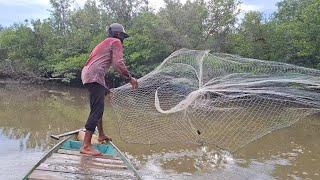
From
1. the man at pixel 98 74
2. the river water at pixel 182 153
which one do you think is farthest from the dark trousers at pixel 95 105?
the river water at pixel 182 153

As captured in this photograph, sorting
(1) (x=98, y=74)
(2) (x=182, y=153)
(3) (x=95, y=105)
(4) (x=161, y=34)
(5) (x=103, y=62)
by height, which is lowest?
(2) (x=182, y=153)

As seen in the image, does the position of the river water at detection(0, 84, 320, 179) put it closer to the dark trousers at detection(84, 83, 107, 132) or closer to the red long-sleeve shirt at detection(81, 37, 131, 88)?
the dark trousers at detection(84, 83, 107, 132)

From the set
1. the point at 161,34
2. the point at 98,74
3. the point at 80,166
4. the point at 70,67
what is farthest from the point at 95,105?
the point at 70,67

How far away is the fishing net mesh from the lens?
25.3 ft

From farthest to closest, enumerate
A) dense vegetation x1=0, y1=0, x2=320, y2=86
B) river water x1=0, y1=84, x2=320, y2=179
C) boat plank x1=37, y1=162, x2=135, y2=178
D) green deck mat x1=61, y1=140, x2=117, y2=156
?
dense vegetation x1=0, y1=0, x2=320, y2=86 < river water x1=0, y1=84, x2=320, y2=179 < green deck mat x1=61, y1=140, x2=117, y2=156 < boat plank x1=37, y1=162, x2=135, y2=178

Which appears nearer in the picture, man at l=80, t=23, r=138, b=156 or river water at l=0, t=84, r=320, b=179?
man at l=80, t=23, r=138, b=156

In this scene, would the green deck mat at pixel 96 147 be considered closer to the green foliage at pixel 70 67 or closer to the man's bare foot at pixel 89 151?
the man's bare foot at pixel 89 151

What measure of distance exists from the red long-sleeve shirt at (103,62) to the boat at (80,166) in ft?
3.09

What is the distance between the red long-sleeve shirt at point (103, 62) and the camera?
5973 millimetres

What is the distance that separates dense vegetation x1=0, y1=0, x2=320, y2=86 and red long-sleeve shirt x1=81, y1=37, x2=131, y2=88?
1384cm

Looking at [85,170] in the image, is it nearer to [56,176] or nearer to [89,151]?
[56,176]

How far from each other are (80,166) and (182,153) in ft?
15.6

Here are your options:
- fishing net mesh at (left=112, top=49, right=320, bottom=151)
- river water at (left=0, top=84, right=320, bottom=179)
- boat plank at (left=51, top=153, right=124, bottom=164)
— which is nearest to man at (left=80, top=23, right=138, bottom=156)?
boat plank at (left=51, top=153, right=124, bottom=164)

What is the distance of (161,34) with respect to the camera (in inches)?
899
